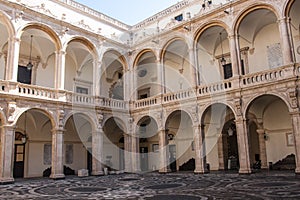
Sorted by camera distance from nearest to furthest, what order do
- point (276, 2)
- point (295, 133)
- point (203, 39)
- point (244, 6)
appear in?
point (295, 133)
point (276, 2)
point (244, 6)
point (203, 39)

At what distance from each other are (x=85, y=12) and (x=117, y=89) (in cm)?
658

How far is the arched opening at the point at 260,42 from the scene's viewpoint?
16.1m

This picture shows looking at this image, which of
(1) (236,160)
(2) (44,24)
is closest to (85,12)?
(2) (44,24)

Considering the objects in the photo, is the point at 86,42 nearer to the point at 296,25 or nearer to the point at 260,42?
the point at 260,42

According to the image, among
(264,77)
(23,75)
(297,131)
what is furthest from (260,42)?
(23,75)

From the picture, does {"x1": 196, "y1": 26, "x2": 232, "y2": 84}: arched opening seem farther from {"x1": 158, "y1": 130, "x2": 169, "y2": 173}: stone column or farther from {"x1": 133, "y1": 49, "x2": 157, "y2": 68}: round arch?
{"x1": 158, "y1": 130, "x2": 169, "y2": 173}: stone column

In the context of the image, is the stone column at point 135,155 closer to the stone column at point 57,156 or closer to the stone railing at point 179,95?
the stone railing at point 179,95

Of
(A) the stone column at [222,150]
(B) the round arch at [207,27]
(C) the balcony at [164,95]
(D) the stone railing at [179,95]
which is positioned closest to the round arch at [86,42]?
(C) the balcony at [164,95]

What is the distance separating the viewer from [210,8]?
16.5m

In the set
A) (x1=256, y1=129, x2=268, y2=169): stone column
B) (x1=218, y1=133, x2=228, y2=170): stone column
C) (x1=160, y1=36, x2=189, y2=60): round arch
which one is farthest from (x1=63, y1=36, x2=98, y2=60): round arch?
(x1=256, y1=129, x2=268, y2=169): stone column

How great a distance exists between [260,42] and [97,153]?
11.7 meters

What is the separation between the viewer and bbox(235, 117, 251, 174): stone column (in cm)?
1375

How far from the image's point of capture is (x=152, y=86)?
22.2 meters

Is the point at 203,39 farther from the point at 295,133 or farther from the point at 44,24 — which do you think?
the point at 44,24
